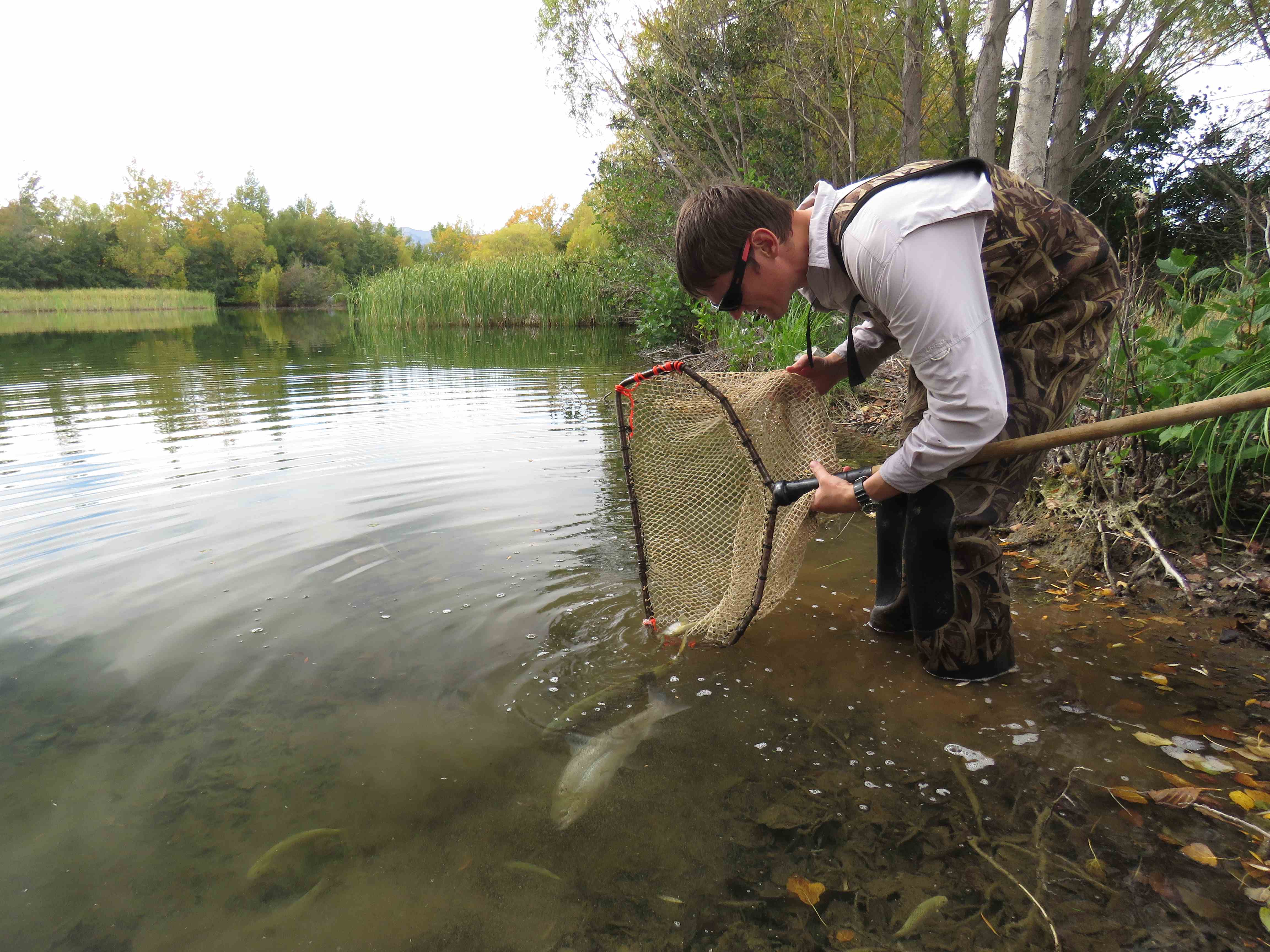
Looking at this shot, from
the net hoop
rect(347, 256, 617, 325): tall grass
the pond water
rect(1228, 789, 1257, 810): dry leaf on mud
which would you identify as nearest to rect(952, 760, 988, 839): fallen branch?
the pond water

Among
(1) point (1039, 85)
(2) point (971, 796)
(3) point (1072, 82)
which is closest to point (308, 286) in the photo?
(3) point (1072, 82)

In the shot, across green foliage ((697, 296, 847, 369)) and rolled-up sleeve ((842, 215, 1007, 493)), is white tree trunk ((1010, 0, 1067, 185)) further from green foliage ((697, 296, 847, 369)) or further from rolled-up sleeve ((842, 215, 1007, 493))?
rolled-up sleeve ((842, 215, 1007, 493))

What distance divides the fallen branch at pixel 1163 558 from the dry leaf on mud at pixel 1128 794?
5.02 ft

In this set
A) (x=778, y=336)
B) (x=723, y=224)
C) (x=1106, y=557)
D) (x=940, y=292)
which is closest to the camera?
(x=940, y=292)

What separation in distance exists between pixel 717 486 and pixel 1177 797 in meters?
1.97

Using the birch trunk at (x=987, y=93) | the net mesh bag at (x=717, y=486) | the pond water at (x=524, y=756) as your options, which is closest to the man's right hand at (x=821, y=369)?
the net mesh bag at (x=717, y=486)

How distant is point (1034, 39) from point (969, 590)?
5073 millimetres

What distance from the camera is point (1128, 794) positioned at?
2.05 m

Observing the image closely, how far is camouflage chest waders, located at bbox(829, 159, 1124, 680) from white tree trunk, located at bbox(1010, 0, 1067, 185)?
373 centimetres

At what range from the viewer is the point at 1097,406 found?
3.89 m

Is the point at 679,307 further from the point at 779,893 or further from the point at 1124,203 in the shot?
the point at 779,893

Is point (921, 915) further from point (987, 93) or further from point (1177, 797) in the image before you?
point (987, 93)

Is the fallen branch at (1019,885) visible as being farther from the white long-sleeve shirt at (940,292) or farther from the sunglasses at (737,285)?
the sunglasses at (737,285)

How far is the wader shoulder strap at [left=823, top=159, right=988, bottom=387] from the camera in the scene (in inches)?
79.8
